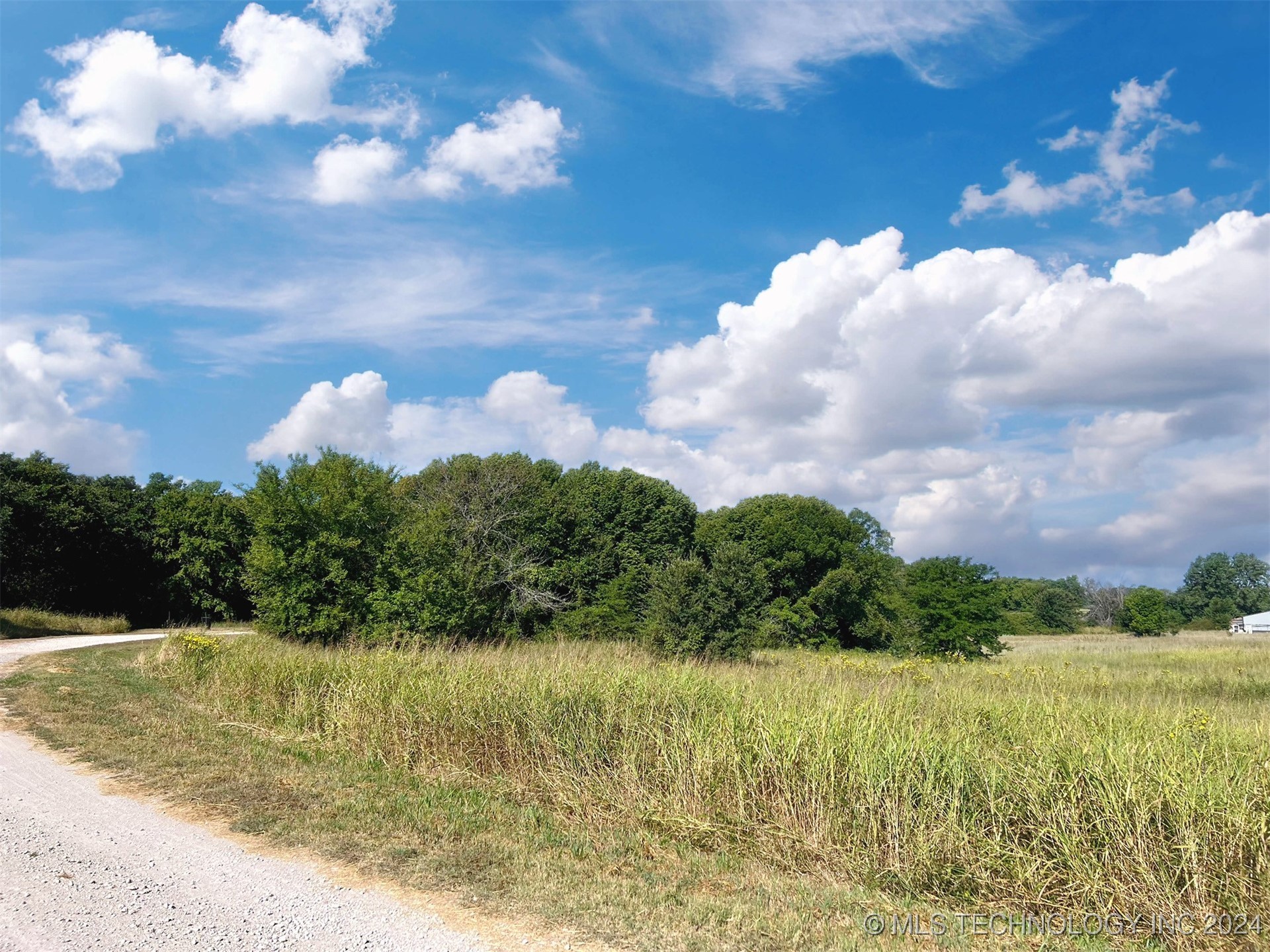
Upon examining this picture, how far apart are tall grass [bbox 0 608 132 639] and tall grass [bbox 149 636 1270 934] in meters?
23.8

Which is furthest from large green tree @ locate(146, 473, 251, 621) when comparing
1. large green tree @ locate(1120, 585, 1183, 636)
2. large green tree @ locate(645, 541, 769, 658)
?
large green tree @ locate(1120, 585, 1183, 636)

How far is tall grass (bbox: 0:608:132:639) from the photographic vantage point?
1131 inches

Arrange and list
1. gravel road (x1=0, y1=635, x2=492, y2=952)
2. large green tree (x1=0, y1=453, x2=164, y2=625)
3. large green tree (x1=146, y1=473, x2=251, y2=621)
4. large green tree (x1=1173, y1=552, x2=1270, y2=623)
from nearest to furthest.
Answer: gravel road (x1=0, y1=635, x2=492, y2=952), large green tree (x1=0, y1=453, x2=164, y2=625), large green tree (x1=146, y1=473, x2=251, y2=621), large green tree (x1=1173, y1=552, x2=1270, y2=623)

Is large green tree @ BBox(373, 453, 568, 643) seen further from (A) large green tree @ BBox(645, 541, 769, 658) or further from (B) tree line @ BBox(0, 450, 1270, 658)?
(A) large green tree @ BBox(645, 541, 769, 658)

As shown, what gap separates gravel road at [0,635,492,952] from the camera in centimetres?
458

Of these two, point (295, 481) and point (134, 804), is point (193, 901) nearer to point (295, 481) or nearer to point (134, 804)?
point (134, 804)

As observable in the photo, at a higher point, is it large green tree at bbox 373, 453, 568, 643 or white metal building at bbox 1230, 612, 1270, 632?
large green tree at bbox 373, 453, 568, 643

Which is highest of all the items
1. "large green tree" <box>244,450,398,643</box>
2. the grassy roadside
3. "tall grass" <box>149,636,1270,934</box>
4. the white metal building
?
"large green tree" <box>244,450,398,643</box>

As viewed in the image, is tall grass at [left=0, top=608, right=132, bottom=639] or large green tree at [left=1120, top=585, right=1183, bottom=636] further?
large green tree at [left=1120, top=585, right=1183, bottom=636]

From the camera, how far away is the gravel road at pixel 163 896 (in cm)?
458

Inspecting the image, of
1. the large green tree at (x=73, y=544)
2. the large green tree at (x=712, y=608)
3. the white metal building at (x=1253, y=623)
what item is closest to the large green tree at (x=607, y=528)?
the large green tree at (x=712, y=608)

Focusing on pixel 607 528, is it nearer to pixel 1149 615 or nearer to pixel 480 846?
pixel 480 846

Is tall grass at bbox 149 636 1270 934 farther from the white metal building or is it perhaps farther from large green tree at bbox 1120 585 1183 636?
the white metal building

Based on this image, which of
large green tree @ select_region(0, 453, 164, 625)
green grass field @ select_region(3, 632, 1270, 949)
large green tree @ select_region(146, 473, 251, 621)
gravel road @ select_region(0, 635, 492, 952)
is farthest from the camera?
large green tree @ select_region(146, 473, 251, 621)
